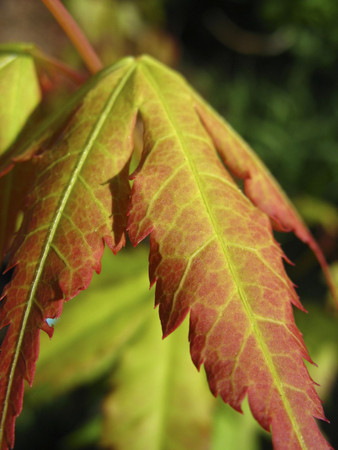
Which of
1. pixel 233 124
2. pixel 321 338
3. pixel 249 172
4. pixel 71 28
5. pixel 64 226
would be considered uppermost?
pixel 71 28

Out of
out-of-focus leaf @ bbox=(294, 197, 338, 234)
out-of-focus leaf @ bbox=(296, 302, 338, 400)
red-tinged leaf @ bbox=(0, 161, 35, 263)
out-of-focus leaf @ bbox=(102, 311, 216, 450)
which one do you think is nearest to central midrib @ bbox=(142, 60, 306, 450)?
red-tinged leaf @ bbox=(0, 161, 35, 263)

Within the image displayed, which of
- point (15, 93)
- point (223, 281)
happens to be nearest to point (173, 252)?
point (223, 281)

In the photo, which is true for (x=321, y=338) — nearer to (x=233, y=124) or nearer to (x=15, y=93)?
(x=15, y=93)

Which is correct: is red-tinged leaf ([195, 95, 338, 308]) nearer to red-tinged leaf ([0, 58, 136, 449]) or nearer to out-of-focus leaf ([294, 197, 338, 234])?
red-tinged leaf ([0, 58, 136, 449])

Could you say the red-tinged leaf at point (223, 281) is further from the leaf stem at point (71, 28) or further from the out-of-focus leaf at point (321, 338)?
the out-of-focus leaf at point (321, 338)

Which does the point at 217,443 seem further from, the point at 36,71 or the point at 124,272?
the point at 36,71

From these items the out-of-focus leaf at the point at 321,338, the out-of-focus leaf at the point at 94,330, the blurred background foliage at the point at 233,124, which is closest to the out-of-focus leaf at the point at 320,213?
the blurred background foliage at the point at 233,124
